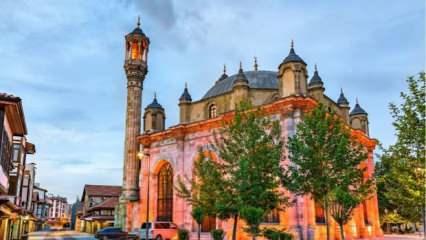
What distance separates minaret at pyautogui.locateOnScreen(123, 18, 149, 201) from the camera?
3566 cm

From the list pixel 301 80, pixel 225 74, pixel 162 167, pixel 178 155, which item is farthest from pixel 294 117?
pixel 225 74

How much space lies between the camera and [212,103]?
3409cm

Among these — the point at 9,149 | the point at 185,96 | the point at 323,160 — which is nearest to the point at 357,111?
the point at 185,96

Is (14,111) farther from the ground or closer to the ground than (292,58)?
closer to the ground

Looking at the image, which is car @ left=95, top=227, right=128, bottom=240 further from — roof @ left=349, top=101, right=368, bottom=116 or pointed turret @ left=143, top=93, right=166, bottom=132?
roof @ left=349, top=101, right=368, bottom=116

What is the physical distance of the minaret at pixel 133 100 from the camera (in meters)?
35.7

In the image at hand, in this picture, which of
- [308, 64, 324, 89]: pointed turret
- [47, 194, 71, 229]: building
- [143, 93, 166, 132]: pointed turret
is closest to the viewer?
[308, 64, 324, 89]: pointed turret

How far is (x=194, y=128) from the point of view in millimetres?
32031

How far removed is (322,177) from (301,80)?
10.8 m

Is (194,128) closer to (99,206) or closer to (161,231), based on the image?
→ (161,231)

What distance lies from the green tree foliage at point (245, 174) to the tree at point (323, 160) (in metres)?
1.00

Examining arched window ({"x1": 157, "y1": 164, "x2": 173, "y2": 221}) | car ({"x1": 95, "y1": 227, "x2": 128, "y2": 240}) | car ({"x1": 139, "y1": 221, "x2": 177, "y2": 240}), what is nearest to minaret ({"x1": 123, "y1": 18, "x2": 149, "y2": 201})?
arched window ({"x1": 157, "y1": 164, "x2": 173, "y2": 221})

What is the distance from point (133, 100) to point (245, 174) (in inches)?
847

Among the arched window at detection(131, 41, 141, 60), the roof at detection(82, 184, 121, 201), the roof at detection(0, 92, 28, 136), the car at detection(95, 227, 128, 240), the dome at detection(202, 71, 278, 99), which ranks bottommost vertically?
the car at detection(95, 227, 128, 240)
